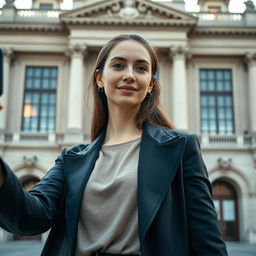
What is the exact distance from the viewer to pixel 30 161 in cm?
2483

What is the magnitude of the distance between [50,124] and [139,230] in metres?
25.7

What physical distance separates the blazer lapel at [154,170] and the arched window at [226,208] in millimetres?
24023

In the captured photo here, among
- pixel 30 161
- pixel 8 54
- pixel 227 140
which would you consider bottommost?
pixel 30 161

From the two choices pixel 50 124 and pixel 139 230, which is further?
pixel 50 124

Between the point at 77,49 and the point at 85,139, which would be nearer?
the point at 85,139

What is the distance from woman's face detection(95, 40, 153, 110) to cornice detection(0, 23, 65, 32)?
2650cm

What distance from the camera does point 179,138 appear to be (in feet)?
5.68

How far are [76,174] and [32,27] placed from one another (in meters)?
27.2

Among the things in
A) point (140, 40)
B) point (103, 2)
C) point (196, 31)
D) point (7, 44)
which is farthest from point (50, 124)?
point (140, 40)

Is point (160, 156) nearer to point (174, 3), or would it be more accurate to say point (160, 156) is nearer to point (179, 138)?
point (179, 138)

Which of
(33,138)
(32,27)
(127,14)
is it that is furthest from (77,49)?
(33,138)

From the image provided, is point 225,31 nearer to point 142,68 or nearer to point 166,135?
point 142,68

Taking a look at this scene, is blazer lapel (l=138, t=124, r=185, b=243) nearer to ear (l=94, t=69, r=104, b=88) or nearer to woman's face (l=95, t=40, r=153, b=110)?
woman's face (l=95, t=40, r=153, b=110)

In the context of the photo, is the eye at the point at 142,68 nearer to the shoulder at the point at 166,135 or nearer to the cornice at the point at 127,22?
the shoulder at the point at 166,135
